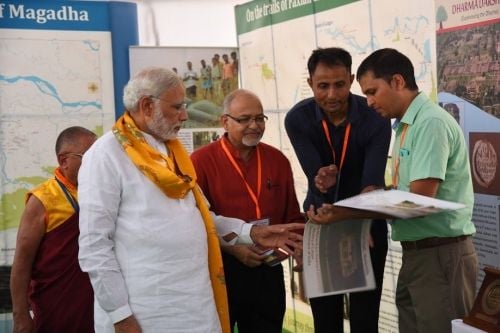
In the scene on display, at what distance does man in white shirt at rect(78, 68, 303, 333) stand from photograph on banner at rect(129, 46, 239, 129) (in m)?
2.52

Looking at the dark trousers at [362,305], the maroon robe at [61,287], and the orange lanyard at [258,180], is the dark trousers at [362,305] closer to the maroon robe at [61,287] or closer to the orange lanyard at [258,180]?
the orange lanyard at [258,180]

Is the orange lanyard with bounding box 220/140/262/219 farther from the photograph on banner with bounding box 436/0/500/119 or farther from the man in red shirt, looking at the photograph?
the photograph on banner with bounding box 436/0/500/119

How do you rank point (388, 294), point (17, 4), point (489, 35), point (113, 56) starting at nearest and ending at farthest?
point (489, 35) < point (388, 294) < point (17, 4) < point (113, 56)

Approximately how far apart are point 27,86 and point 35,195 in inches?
75.9

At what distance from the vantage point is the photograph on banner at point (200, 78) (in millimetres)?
4789

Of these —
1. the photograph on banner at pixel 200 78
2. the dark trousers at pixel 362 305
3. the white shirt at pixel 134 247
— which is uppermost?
the photograph on banner at pixel 200 78

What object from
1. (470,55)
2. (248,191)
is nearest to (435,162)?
(470,55)

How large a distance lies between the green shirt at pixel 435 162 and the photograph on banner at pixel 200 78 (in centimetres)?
265

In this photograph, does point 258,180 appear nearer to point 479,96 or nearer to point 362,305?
point 362,305

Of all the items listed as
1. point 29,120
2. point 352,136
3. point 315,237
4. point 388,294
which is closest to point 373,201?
point 315,237

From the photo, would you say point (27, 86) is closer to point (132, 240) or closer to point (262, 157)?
point (262, 157)

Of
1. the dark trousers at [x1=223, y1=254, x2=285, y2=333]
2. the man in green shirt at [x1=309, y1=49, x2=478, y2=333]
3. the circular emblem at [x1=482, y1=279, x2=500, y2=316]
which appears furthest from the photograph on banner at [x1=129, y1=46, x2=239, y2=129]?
the circular emblem at [x1=482, y1=279, x2=500, y2=316]

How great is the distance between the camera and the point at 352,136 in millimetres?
2621

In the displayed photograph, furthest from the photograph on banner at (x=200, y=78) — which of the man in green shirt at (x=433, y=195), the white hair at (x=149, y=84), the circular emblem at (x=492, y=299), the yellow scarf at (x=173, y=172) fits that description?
the circular emblem at (x=492, y=299)
